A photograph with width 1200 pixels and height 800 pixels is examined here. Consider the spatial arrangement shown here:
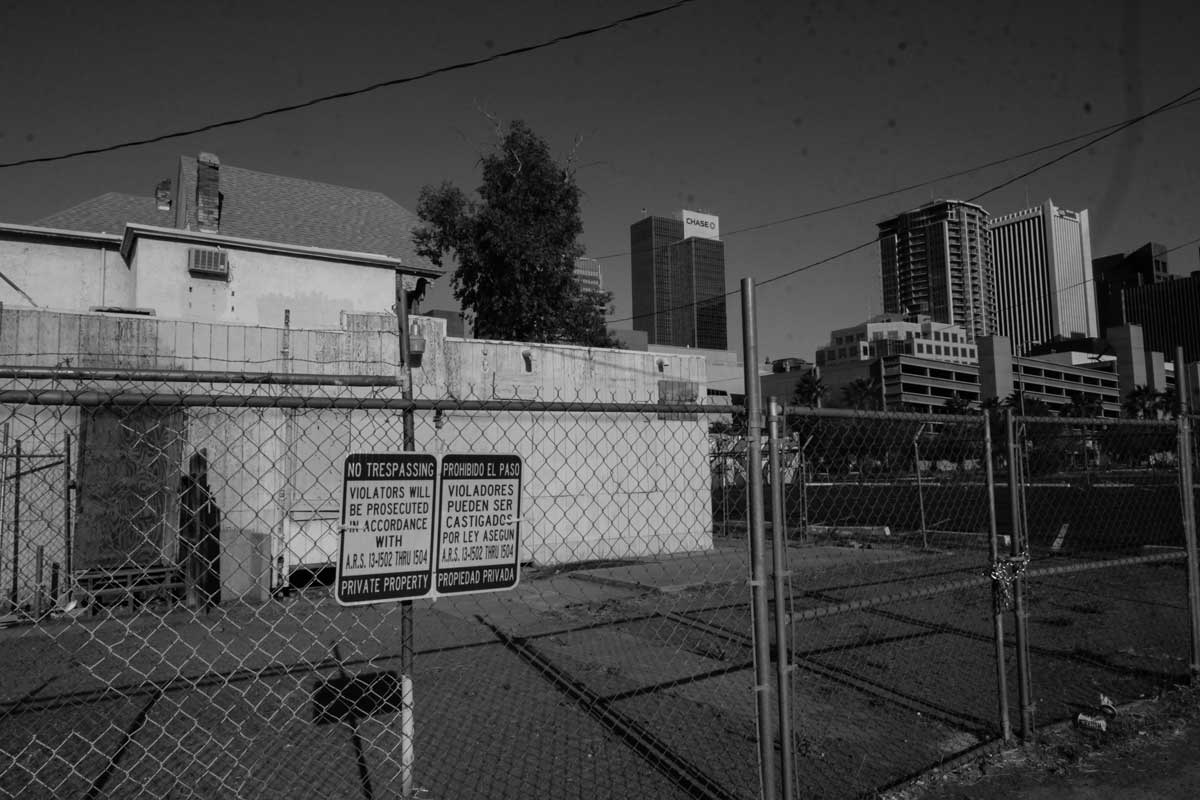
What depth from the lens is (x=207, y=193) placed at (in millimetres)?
22250

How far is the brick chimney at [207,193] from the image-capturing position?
2195cm

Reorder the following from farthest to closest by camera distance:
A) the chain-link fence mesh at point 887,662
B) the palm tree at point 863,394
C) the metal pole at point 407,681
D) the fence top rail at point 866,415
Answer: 1. the palm tree at point 863,394
2. the chain-link fence mesh at point 887,662
3. the fence top rail at point 866,415
4. the metal pole at point 407,681

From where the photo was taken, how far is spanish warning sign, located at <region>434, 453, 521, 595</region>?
121 inches

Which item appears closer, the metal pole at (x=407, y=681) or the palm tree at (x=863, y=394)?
the metal pole at (x=407, y=681)

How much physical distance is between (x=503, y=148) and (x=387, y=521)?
88.5ft

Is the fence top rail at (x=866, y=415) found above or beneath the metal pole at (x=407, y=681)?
above

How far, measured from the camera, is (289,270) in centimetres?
2100

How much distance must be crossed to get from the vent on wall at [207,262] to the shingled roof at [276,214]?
8.85 ft

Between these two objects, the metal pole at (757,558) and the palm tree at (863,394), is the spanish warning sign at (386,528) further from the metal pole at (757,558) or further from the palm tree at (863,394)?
the palm tree at (863,394)

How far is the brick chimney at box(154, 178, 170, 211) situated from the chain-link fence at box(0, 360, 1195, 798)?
16316 mm

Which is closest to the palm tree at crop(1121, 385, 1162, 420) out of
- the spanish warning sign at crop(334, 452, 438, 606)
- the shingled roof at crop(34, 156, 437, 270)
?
the shingled roof at crop(34, 156, 437, 270)

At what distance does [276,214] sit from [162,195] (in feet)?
13.7

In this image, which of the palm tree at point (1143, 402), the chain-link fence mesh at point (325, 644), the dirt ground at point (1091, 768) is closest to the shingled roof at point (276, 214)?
the chain-link fence mesh at point (325, 644)

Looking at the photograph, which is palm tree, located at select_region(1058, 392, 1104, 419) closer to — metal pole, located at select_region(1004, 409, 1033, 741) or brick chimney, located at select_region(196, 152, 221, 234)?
brick chimney, located at select_region(196, 152, 221, 234)
